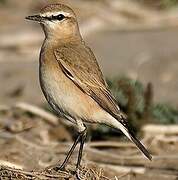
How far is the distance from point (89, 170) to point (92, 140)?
265cm

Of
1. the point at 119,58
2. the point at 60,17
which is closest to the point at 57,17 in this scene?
the point at 60,17

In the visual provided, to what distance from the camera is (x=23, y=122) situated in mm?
10797

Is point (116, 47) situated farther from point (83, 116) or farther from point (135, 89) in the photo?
point (83, 116)

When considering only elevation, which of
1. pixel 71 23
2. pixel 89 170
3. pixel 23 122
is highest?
pixel 71 23

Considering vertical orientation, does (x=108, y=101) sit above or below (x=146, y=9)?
above

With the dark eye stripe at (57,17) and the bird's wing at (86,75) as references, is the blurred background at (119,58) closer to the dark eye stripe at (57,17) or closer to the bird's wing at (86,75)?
the bird's wing at (86,75)

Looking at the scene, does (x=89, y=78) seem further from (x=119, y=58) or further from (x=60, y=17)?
(x=119, y=58)

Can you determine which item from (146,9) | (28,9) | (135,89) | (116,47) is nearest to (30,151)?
(135,89)

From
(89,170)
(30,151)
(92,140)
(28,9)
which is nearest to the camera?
(89,170)

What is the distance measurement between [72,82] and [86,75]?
18cm

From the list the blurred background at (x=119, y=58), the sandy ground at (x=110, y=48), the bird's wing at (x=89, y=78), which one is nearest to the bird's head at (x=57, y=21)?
the bird's wing at (x=89, y=78)

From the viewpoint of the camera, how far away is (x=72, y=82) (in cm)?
770

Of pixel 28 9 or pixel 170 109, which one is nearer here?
pixel 170 109

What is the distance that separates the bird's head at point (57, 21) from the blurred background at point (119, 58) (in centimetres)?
163
